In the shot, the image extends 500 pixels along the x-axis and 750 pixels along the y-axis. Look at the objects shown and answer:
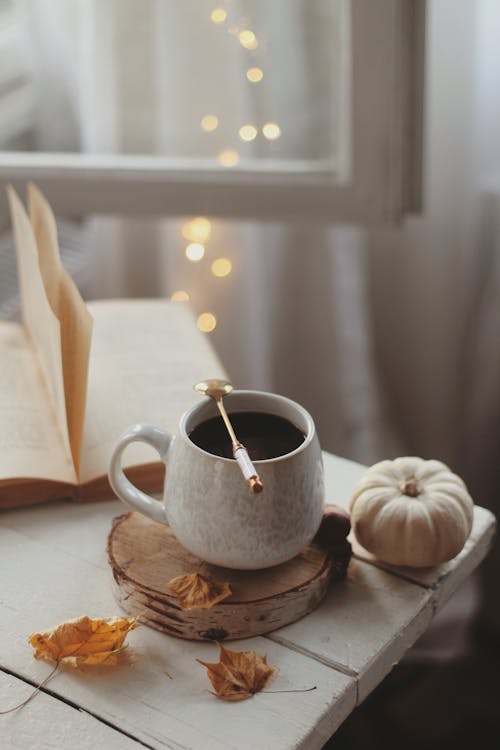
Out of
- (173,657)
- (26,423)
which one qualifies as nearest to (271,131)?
(26,423)

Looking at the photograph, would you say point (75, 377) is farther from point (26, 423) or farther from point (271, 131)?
point (271, 131)

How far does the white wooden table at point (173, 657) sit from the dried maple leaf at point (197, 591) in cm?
3

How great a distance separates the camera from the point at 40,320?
87cm

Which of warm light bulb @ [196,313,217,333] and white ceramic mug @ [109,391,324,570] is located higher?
white ceramic mug @ [109,391,324,570]

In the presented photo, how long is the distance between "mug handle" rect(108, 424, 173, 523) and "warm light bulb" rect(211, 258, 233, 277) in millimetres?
719

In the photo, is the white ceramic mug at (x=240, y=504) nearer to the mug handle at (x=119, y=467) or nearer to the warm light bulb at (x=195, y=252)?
the mug handle at (x=119, y=467)

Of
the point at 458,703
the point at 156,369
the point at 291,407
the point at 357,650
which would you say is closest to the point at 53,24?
the point at 156,369

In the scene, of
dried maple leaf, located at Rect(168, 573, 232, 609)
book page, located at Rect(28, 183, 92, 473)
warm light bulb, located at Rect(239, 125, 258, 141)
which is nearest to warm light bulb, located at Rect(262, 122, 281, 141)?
warm light bulb, located at Rect(239, 125, 258, 141)

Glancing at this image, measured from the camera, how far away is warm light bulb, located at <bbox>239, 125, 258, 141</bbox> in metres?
1.27

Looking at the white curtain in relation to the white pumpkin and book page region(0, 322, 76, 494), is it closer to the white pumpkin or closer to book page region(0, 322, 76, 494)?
book page region(0, 322, 76, 494)

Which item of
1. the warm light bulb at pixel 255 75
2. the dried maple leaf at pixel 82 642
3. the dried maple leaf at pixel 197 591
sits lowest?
the dried maple leaf at pixel 82 642

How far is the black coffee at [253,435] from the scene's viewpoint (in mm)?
660

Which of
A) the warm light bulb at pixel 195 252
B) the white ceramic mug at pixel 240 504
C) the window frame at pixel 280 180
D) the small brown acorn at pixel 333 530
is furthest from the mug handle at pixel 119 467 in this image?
the warm light bulb at pixel 195 252

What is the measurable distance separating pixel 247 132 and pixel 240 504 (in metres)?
0.77
